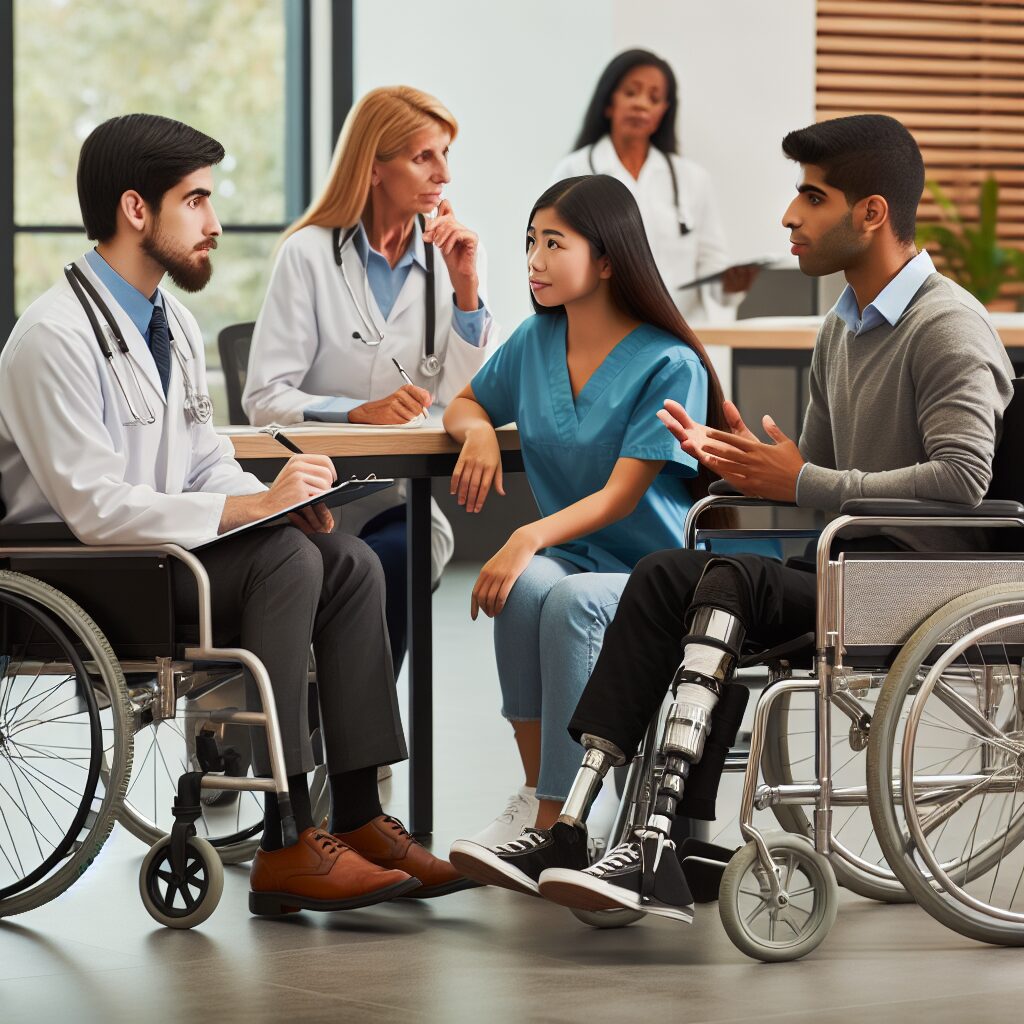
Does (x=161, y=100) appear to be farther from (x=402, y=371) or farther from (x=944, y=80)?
(x=402, y=371)

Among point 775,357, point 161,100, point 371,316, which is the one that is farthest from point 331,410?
point 161,100

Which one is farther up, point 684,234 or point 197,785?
point 684,234

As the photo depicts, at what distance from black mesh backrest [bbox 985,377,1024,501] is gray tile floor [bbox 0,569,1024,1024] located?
56 centimetres

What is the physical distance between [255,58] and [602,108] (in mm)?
1497

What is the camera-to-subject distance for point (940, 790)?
8.08 ft

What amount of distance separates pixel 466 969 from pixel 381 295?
156cm

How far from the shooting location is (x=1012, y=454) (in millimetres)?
2441

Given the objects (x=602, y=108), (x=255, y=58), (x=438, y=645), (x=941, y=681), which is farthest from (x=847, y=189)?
(x=255, y=58)

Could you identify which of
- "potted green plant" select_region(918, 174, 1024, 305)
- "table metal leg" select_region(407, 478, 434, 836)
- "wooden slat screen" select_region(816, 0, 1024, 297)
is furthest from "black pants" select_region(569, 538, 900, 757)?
"wooden slat screen" select_region(816, 0, 1024, 297)

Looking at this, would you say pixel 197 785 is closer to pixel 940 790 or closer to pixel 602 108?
pixel 940 790

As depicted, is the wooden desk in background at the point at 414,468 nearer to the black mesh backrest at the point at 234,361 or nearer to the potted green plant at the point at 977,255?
the black mesh backrest at the point at 234,361

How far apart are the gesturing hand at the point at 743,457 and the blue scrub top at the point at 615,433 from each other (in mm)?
169

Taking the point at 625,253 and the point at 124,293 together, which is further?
the point at 625,253

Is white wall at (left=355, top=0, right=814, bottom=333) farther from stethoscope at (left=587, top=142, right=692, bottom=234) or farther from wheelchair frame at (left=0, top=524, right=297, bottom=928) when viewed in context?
wheelchair frame at (left=0, top=524, right=297, bottom=928)
